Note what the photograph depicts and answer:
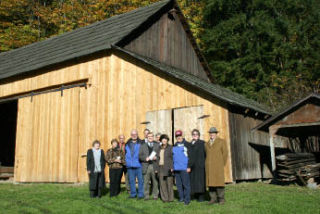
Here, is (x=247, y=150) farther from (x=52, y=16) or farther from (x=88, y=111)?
(x=52, y=16)

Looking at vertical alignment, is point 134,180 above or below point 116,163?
below

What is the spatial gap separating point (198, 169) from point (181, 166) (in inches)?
16.5

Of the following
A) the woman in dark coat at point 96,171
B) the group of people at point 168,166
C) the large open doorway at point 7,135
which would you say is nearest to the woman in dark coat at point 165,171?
the group of people at point 168,166

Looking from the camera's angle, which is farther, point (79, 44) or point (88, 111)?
point (79, 44)

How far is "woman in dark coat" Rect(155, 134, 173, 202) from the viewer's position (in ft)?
28.9

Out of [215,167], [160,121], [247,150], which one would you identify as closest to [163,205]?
[215,167]

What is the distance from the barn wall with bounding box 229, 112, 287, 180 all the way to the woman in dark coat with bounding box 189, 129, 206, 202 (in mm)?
4230

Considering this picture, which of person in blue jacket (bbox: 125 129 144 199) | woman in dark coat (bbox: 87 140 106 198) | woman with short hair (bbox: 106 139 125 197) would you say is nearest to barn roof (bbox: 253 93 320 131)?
person in blue jacket (bbox: 125 129 144 199)

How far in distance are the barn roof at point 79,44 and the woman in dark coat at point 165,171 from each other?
601cm

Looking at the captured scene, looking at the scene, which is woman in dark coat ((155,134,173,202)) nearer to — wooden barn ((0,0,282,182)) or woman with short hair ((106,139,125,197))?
woman with short hair ((106,139,125,197))

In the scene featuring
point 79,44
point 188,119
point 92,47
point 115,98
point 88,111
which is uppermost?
point 79,44

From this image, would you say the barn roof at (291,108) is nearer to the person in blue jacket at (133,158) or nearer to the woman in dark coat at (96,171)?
the person in blue jacket at (133,158)

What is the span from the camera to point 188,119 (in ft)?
40.6

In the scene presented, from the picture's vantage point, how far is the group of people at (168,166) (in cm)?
834
